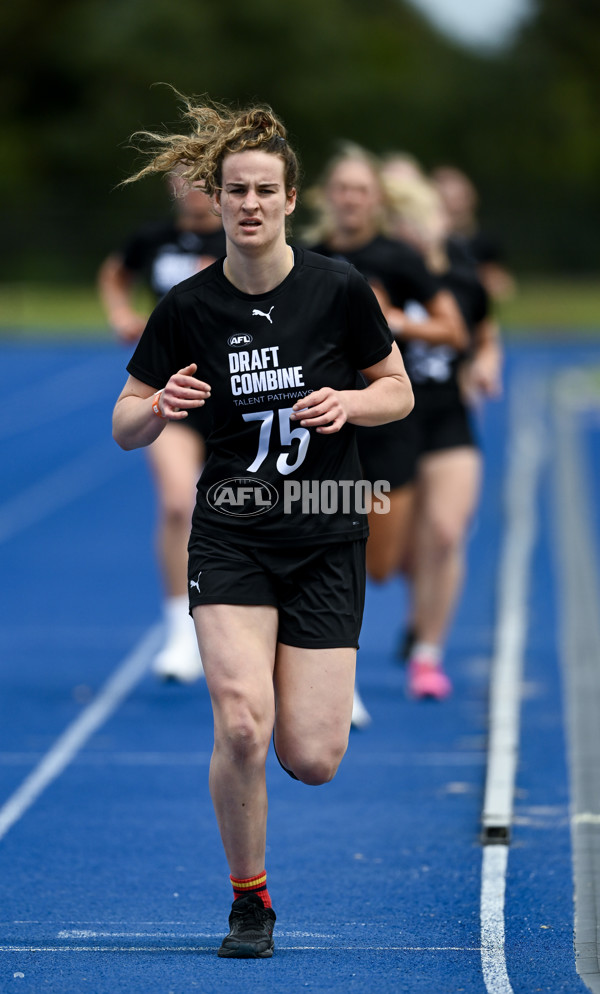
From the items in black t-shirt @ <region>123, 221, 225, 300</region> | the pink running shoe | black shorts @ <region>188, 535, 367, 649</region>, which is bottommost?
black shorts @ <region>188, 535, 367, 649</region>

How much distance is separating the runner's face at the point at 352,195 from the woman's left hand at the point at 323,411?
124 inches

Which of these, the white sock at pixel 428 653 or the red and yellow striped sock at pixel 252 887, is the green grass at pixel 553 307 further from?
the red and yellow striped sock at pixel 252 887

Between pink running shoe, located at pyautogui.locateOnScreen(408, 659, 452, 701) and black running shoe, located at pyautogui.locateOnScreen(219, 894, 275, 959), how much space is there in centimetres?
337

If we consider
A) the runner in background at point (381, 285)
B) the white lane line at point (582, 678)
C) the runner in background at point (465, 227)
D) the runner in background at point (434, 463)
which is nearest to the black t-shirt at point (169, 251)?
the runner in background at point (381, 285)

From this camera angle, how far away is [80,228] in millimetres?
45938

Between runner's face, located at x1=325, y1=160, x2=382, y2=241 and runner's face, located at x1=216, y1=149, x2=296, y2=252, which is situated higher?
runner's face, located at x1=325, y1=160, x2=382, y2=241

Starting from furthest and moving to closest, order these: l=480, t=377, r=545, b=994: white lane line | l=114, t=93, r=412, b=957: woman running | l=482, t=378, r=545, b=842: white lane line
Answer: l=482, t=378, r=545, b=842: white lane line < l=480, t=377, r=545, b=994: white lane line < l=114, t=93, r=412, b=957: woman running

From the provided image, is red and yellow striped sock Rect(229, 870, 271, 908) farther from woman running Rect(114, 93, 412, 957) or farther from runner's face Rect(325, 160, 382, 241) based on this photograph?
runner's face Rect(325, 160, 382, 241)

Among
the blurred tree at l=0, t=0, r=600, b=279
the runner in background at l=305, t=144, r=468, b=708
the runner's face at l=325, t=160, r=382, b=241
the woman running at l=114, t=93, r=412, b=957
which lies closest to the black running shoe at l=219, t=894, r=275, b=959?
the woman running at l=114, t=93, r=412, b=957

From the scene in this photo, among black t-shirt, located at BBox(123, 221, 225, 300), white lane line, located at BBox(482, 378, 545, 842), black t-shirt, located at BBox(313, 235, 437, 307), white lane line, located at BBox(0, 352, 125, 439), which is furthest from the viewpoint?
white lane line, located at BBox(0, 352, 125, 439)

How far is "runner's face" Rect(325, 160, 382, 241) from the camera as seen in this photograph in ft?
23.1

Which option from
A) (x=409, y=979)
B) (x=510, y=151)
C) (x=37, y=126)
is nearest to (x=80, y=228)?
(x=37, y=126)

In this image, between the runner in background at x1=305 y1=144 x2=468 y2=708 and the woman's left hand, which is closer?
the woman's left hand

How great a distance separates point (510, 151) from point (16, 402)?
38.8m
